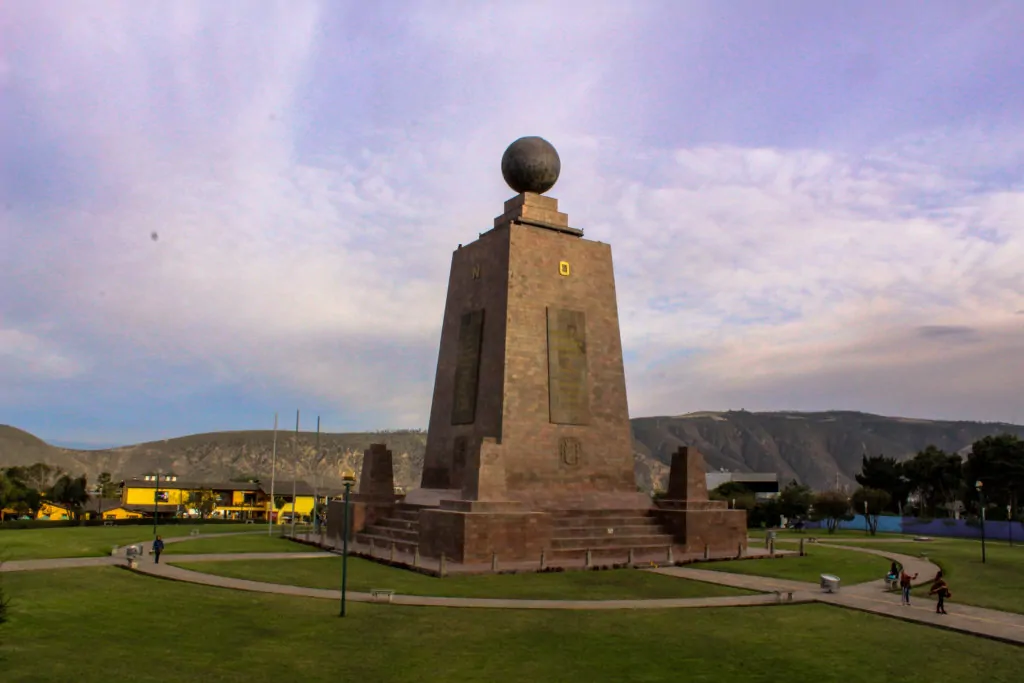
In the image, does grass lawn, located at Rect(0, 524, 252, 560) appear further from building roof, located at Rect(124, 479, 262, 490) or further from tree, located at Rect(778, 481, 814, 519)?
tree, located at Rect(778, 481, 814, 519)

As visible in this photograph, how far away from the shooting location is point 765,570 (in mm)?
30188

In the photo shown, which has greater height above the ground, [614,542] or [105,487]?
[614,542]

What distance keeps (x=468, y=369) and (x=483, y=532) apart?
Answer: 33.2 feet

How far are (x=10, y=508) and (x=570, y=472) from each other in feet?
184

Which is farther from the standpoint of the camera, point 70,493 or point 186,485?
point 186,485

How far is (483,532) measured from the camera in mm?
28750

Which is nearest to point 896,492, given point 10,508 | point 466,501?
point 466,501

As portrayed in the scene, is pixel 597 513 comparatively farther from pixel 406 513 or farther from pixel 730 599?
pixel 730 599

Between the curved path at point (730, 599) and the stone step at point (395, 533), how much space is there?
9.11 meters

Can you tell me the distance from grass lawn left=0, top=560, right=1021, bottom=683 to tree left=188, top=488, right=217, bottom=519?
5867 centimetres

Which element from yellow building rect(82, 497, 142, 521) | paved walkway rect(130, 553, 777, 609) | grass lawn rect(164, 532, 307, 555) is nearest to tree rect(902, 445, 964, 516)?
paved walkway rect(130, 553, 777, 609)

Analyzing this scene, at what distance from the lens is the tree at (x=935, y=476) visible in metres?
71.4

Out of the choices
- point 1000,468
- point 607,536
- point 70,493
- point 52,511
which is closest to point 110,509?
point 70,493

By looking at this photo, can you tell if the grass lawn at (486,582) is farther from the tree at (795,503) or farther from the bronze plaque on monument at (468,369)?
the tree at (795,503)
